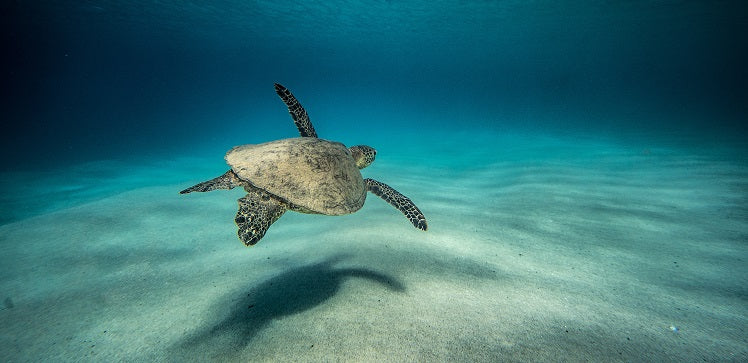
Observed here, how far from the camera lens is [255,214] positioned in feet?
9.43

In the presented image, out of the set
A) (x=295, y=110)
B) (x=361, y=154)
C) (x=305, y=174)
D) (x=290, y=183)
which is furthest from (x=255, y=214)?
(x=295, y=110)

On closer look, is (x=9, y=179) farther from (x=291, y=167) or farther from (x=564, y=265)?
(x=564, y=265)

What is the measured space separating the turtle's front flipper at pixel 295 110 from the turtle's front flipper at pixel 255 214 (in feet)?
6.44

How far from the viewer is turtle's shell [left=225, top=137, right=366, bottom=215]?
3086mm

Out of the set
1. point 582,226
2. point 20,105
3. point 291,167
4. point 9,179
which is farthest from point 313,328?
point 20,105

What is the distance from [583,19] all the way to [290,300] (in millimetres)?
40076

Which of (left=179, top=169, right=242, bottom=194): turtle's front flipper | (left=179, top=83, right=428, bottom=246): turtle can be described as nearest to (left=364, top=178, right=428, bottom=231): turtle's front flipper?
(left=179, top=83, right=428, bottom=246): turtle

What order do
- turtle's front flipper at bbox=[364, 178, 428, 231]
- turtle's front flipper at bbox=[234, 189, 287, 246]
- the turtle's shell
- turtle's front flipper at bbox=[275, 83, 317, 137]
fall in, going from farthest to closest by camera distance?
turtle's front flipper at bbox=[275, 83, 317, 137]
turtle's front flipper at bbox=[364, 178, 428, 231]
the turtle's shell
turtle's front flipper at bbox=[234, 189, 287, 246]

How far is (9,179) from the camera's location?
46.6 feet

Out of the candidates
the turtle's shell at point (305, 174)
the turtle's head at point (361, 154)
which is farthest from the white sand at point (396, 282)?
the turtle's head at point (361, 154)

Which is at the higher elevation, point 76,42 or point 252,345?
point 76,42

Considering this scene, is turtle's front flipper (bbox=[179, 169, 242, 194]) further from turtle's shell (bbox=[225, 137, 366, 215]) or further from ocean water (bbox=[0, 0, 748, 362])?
ocean water (bbox=[0, 0, 748, 362])

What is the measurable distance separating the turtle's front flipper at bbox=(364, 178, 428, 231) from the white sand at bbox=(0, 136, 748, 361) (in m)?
0.73

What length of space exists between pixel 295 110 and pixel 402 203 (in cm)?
252
